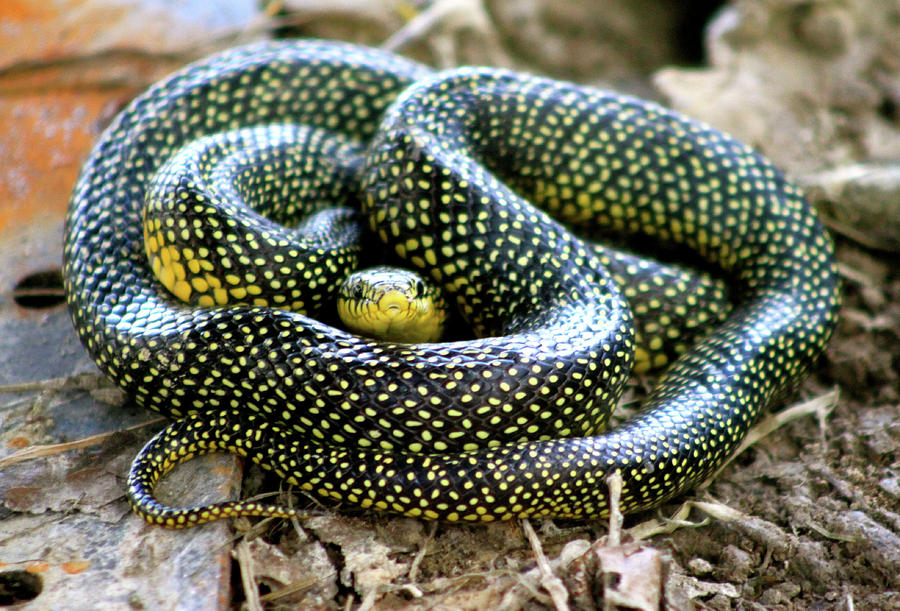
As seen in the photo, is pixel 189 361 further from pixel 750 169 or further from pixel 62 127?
pixel 750 169

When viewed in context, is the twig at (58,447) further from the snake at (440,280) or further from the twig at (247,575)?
the twig at (247,575)

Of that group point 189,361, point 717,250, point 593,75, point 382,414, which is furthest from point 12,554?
point 593,75

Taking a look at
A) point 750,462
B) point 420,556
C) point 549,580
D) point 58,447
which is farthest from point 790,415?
point 58,447

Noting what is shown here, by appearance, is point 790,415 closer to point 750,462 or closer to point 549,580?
point 750,462

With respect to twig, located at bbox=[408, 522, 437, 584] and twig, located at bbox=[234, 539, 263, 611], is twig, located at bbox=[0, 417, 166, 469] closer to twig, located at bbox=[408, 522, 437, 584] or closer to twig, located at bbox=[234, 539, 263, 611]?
twig, located at bbox=[234, 539, 263, 611]

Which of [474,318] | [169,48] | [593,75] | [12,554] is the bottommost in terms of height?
[12,554]

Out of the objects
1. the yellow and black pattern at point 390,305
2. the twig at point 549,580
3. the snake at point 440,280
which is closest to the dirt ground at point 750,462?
the twig at point 549,580
